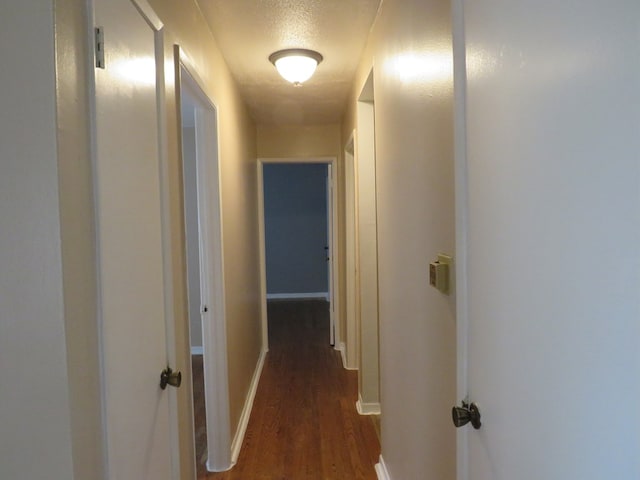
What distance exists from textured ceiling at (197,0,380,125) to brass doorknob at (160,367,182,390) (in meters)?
1.55

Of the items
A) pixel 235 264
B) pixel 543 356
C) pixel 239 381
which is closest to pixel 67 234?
pixel 543 356

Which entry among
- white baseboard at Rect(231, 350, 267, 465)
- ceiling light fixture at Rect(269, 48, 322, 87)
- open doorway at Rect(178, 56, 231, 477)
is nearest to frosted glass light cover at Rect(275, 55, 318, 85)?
ceiling light fixture at Rect(269, 48, 322, 87)

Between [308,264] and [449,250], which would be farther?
[308,264]

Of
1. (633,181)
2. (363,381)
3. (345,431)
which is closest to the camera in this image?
(633,181)

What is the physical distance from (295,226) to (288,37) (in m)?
4.97

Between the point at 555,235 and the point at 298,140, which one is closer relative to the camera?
the point at 555,235

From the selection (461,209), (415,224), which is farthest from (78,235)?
(415,224)

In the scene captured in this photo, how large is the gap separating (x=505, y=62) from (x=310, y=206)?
6302 mm

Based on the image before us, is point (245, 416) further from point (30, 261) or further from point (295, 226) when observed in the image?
point (295, 226)

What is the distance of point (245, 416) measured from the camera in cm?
275

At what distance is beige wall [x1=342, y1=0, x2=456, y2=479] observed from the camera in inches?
45.3

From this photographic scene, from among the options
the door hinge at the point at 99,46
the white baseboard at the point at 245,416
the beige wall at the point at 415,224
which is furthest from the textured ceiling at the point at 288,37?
the white baseboard at the point at 245,416

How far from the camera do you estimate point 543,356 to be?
0.64 metres

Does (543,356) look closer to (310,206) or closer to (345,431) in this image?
(345,431)
